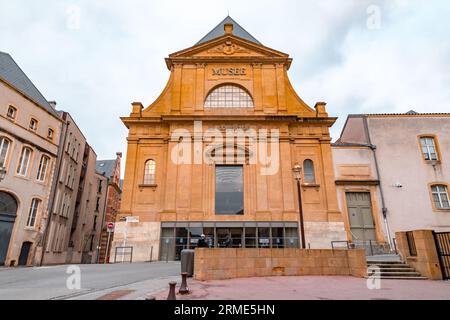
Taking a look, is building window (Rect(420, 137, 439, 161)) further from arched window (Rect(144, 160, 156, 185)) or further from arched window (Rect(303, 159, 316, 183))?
arched window (Rect(144, 160, 156, 185))

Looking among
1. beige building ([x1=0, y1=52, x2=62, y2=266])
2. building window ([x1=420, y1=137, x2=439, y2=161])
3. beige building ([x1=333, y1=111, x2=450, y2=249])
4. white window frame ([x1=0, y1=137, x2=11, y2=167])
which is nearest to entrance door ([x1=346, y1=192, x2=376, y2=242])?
beige building ([x1=333, y1=111, x2=450, y2=249])

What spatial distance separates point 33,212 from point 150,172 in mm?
9239

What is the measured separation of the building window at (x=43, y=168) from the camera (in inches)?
871

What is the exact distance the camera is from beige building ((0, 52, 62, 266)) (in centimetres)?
1909

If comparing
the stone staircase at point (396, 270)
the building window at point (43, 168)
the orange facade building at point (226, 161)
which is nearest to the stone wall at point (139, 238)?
the orange facade building at point (226, 161)

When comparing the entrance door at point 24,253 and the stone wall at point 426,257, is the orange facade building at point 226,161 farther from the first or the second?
the stone wall at point 426,257

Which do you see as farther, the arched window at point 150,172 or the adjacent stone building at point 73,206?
the adjacent stone building at point 73,206

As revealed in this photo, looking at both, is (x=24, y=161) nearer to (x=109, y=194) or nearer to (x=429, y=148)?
(x=109, y=194)

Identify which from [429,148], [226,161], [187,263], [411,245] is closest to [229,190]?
[226,161]

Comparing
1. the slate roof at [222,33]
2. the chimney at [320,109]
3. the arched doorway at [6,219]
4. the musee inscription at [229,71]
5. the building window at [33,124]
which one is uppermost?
the slate roof at [222,33]

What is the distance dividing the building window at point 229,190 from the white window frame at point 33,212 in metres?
14.1

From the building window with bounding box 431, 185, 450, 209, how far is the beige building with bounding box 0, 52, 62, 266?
30.8 m

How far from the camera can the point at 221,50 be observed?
26984 millimetres

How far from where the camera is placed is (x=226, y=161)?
76.0 ft
